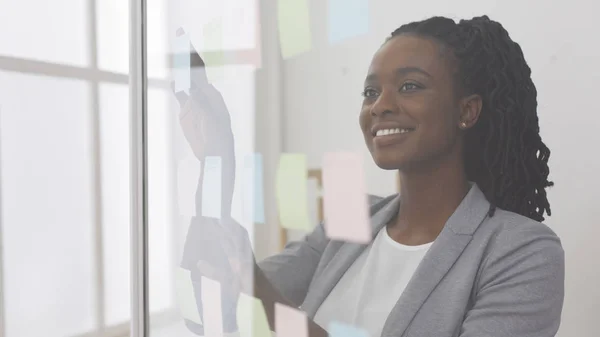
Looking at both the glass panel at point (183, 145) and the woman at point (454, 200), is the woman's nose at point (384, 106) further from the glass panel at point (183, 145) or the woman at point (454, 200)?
the glass panel at point (183, 145)

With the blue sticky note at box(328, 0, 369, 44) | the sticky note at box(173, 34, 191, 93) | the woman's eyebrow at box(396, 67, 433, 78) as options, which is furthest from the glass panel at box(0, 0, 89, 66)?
the woman's eyebrow at box(396, 67, 433, 78)

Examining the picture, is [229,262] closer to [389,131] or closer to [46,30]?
[389,131]

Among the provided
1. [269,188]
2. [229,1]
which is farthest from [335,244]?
[229,1]

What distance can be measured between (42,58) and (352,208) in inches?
29.6

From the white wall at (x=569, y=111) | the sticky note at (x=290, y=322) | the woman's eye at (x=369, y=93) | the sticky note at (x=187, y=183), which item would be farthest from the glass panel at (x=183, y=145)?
the white wall at (x=569, y=111)

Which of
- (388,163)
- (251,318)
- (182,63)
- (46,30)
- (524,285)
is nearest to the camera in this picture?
(524,285)

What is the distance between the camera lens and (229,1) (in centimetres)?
88

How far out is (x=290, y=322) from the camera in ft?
2.41

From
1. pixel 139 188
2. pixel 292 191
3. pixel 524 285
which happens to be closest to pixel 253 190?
pixel 292 191

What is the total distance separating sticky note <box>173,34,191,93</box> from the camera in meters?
0.95

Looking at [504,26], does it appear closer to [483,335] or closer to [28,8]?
[483,335]

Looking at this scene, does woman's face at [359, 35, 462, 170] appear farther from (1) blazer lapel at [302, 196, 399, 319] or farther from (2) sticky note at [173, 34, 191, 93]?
(2) sticky note at [173, 34, 191, 93]

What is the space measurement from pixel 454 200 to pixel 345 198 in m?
0.14

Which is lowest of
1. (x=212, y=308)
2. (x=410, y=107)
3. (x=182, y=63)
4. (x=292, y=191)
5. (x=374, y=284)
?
(x=212, y=308)
